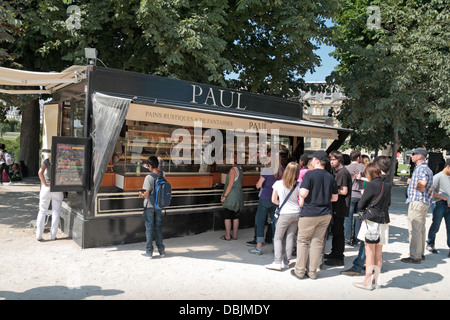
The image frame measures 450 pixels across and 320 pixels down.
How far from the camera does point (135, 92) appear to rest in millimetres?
6594

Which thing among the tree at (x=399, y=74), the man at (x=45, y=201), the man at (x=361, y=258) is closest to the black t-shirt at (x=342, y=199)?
the man at (x=361, y=258)

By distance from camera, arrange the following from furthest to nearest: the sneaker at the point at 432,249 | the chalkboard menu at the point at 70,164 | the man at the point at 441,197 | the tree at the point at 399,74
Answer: the tree at the point at 399,74
the sneaker at the point at 432,249
the man at the point at 441,197
the chalkboard menu at the point at 70,164

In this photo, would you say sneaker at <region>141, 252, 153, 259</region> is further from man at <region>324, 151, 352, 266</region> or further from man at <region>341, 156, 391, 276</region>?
man at <region>341, 156, 391, 276</region>

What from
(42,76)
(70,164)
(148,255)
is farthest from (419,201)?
(42,76)

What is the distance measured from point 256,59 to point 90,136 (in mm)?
8693

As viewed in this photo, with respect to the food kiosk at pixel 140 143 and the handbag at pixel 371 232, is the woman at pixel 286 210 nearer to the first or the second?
the handbag at pixel 371 232

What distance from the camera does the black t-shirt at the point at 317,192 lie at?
499 cm

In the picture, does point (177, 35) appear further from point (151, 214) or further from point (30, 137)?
point (30, 137)

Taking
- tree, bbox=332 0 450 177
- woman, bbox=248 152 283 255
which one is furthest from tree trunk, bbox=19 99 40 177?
woman, bbox=248 152 283 255

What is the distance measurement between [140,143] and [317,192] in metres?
4.22

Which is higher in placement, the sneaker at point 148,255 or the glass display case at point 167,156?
the glass display case at point 167,156

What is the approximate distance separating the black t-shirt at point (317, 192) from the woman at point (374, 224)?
48 centimetres

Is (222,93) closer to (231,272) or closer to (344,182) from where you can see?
(344,182)

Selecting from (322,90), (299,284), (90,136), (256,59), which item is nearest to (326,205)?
(299,284)
